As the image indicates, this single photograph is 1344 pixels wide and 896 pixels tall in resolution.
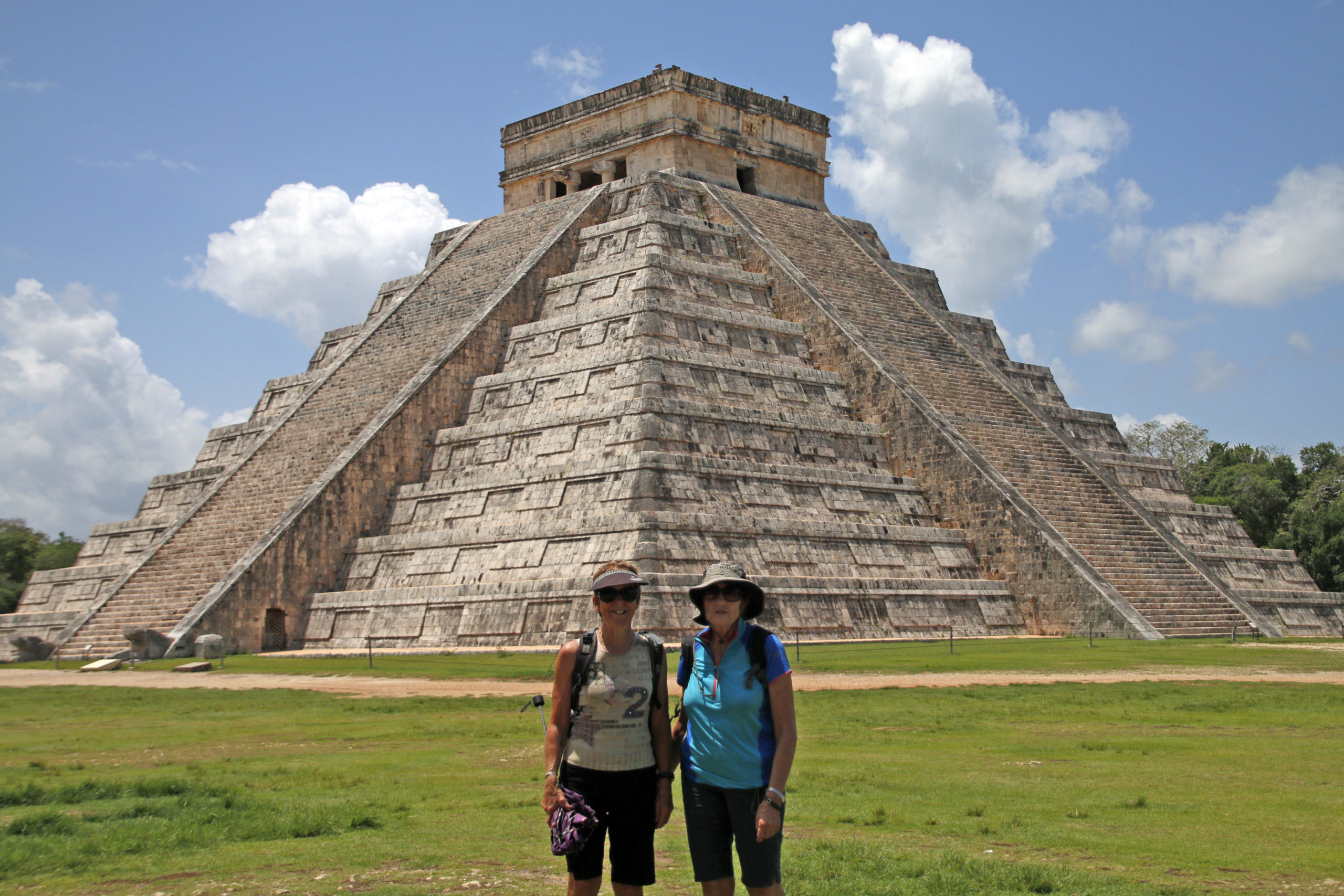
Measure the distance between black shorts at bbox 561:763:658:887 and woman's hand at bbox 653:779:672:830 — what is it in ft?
0.04

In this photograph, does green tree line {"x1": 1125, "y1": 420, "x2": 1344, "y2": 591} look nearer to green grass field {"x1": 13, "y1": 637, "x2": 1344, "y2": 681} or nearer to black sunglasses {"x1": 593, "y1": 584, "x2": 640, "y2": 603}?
green grass field {"x1": 13, "y1": 637, "x2": 1344, "y2": 681}

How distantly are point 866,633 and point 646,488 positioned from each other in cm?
425

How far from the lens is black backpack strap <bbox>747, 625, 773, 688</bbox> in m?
5.15

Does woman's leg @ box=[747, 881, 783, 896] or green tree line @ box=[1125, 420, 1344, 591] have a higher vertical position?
green tree line @ box=[1125, 420, 1344, 591]

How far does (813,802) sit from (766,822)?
342 centimetres

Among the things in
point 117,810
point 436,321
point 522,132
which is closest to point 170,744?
point 117,810

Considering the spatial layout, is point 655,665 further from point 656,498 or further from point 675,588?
point 656,498

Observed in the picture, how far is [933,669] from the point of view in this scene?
667 inches

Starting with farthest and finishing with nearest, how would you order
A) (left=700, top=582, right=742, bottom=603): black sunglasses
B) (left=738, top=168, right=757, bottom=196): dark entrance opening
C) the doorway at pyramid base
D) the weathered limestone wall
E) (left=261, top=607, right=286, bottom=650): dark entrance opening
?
(left=738, top=168, right=757, bottom=196): dark entrance opening < the weathered limestone wall < (left=261, top=607, right=286, bottom=650): dark entrance opening < the doorway at pyramid base < (left=700, top=582, right=742, bottom=603): black sunglasses

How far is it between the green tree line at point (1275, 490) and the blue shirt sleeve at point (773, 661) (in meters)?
36.6

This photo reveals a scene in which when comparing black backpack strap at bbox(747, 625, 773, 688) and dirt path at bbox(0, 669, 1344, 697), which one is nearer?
black backpack strap at bbox(747, 625, 773, 688)

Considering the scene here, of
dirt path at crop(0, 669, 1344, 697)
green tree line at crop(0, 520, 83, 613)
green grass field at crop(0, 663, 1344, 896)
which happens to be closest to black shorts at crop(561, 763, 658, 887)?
green grass field at crop(0, 663, 1344, 896)

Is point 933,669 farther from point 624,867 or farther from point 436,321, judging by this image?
point 436,321

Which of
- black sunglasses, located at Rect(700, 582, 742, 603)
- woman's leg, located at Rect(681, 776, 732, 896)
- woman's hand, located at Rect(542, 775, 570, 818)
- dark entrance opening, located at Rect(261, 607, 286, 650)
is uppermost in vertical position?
dark entrance opening, located at Rect(261, 607, 286, 650)
